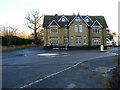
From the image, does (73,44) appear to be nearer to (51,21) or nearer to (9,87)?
(51,21)

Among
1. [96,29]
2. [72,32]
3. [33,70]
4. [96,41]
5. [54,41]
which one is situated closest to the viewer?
[33,70]

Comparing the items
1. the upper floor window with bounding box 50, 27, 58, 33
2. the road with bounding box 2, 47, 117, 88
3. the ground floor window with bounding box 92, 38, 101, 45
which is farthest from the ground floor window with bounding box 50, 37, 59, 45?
the road with bounding box 2, 47, 117, 88

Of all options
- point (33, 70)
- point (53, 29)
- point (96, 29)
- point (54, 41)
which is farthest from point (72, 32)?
point (33, 70)

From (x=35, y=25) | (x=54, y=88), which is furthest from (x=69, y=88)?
(x=35, y=25)

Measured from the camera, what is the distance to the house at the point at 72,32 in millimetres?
31828

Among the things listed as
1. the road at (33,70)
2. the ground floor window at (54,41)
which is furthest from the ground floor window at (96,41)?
the road at (33,70)

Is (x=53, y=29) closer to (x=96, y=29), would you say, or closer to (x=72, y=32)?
(x=72, y=32)

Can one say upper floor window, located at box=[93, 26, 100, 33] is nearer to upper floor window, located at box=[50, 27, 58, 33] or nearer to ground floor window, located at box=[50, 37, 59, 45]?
upper floor window, located at box=[50, 27, 58, 33]

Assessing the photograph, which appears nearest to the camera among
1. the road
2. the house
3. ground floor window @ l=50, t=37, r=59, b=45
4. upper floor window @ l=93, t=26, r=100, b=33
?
the road

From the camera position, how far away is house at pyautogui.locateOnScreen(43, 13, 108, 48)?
104 ft

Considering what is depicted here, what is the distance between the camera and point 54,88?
477 cm

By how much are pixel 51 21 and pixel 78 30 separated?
804 centimetres

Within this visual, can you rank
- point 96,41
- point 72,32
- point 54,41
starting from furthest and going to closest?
point 96,41, point 54,41, point 72,32

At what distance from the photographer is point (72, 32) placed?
1256 inches
